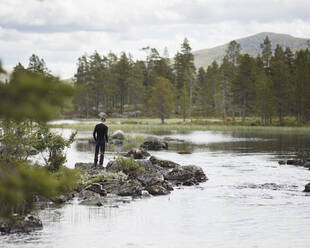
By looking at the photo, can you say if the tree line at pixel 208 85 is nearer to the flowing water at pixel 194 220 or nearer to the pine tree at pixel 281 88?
the pine tree at pixel 281 88

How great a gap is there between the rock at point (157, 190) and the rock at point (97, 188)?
1.87 metres

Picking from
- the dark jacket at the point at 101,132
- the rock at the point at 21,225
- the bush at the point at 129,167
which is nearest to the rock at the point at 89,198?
the rock at the point at 21,225

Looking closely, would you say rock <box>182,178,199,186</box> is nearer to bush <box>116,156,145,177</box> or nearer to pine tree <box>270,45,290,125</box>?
bush <box>116,156,145,177</box>

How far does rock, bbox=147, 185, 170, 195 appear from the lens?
55.2 ft

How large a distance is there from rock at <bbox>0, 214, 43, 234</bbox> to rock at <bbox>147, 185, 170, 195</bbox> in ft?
19.6

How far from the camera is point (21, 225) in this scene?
1125 centimetres

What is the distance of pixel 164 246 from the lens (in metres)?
10.4

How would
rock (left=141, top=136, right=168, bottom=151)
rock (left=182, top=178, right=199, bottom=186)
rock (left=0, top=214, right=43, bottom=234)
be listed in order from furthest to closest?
1. rock (left=141, top=136, right=168, bottom=151)
2. rock (left=182, top=178, right=199, bottom=186)
3. rock (left=0, top=214, right=43, bottom=234)

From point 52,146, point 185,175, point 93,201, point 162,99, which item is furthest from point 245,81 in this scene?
point 93,201

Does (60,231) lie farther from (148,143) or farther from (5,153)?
(148,143)

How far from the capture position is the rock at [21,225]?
36.0 ft

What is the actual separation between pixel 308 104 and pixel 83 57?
83039 mm

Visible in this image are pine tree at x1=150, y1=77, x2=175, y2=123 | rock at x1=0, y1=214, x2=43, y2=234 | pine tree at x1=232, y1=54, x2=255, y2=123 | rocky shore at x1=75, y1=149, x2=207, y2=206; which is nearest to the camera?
rock at x1=0, y1=214, x2=43, y2=234

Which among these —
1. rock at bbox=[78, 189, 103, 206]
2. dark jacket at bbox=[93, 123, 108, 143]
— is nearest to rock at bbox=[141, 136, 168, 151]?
dark jacket at bbox=[93, 123, 108, 143]
